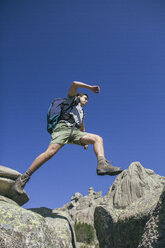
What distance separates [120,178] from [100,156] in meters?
50.7

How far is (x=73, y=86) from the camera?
5.98 m

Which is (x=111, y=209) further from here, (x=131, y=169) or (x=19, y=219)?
(x=131, y=169)

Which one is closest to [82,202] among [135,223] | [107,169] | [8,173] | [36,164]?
[8,173]

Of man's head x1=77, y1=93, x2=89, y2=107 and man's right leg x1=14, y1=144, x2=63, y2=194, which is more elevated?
man's head x1=77, y1=93, x2=89, y2=107

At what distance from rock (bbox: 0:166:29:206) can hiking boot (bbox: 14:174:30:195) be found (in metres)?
0.11

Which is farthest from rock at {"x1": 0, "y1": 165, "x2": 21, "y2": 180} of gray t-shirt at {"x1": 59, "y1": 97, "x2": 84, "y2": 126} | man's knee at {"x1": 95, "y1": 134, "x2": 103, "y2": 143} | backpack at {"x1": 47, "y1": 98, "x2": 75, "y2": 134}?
man's knee at {"x1": 95, "y1": 134, "x2": 103, "y2": 143}

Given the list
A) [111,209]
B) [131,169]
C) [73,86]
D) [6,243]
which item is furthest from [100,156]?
[131,169]

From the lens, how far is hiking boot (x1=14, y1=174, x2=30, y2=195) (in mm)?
5582

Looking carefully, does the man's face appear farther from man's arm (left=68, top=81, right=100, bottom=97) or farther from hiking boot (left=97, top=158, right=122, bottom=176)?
hiking boot (left=97, top=158, right=122, bottom=176)

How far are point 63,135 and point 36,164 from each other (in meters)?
1.01

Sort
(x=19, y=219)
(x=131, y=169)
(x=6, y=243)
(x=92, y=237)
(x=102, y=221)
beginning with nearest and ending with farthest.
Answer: (x=6, y=243) → (x=19, y=219) → (x=102, y=221) → (x=92, y=237) → (x=131, y=169)

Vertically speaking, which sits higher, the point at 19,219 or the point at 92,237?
the point at 19,219

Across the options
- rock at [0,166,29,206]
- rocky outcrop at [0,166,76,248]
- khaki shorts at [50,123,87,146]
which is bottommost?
rocky outcrop at [0,166,76,248]

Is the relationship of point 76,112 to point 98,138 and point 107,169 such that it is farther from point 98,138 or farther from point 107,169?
point 107,169
